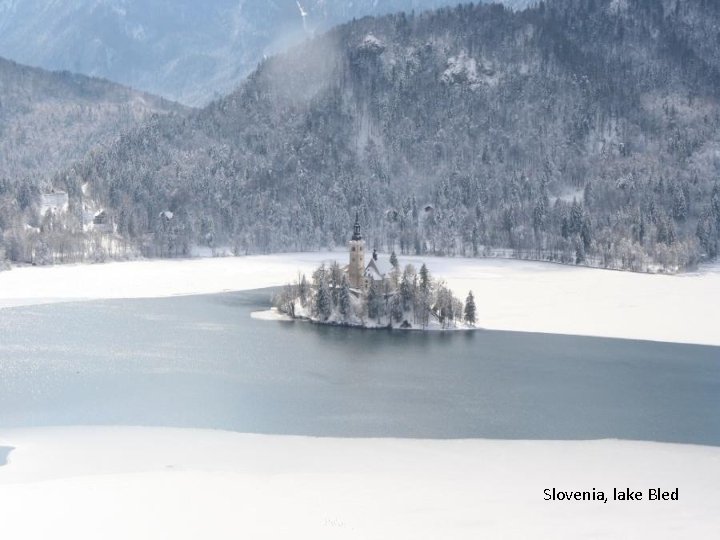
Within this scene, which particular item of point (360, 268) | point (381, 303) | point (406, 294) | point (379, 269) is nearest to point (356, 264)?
point (360, 268)

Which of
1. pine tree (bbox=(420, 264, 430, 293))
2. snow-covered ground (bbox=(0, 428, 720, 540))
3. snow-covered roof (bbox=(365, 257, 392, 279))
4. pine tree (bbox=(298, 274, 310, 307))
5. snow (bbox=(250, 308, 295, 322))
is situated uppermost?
snow-covered roof (bbox=(365, 257, 392, 279))

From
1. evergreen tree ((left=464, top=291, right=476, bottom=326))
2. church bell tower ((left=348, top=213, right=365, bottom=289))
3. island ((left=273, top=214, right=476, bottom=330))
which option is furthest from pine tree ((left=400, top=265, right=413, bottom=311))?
church bell tower ((left=348, top=213, right=365, bottom=289))

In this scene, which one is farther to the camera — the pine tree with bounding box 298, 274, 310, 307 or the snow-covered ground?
the pine tree with bounding box 298, 274, 310, 307

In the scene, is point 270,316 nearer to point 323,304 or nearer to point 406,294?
point 323,304

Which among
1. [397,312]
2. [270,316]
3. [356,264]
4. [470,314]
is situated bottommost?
[270,316]

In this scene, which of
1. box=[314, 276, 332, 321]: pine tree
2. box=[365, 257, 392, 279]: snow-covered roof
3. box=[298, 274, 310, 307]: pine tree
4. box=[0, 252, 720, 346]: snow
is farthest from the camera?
box=[365, 257, 392, 279]: snow-covered roof

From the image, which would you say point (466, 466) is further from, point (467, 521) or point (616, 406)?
point (616, 406)

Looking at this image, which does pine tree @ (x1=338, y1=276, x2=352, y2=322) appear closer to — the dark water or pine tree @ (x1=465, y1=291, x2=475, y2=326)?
the dark water
